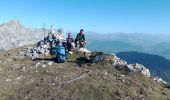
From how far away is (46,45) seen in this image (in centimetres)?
5319

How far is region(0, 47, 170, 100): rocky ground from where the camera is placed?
30.4 m

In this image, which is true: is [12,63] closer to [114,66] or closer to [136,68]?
[114,66]

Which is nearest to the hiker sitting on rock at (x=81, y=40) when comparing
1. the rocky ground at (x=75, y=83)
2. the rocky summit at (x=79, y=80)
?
the rocky summit at (x=79, y=80)

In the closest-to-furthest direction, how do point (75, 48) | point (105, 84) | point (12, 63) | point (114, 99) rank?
1. point (114, 99)
2. point (105, 84)
3. point (12, 63)
4. point (75, 48)

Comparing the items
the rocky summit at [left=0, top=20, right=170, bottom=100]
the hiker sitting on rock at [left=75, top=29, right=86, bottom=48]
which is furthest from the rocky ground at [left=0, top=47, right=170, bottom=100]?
the hiker sitting on rock at [left=75, top=29, right=86, bottom=48]

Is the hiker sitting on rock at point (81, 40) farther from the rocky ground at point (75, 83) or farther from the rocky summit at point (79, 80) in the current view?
the rocky ground at point (75, 83)

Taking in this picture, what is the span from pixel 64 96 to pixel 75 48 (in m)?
23.0

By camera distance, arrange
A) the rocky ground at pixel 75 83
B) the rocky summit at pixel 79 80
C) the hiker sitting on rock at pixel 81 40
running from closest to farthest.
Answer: the rocky ground at pixel 75 83 < the rocky summit at pixel 79 80 < the hiker sitting on rock at pixel 81 40

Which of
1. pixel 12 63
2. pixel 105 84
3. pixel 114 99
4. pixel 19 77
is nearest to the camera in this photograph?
pixel 114 99

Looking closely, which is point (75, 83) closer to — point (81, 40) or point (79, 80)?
point (79, 80)

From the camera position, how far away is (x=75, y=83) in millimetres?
33031

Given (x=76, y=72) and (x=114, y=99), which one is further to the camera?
(x=76, y=72)

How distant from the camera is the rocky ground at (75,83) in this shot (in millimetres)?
30375

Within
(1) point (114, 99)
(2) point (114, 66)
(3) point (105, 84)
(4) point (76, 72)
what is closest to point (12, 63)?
(4) point (76, 72)
